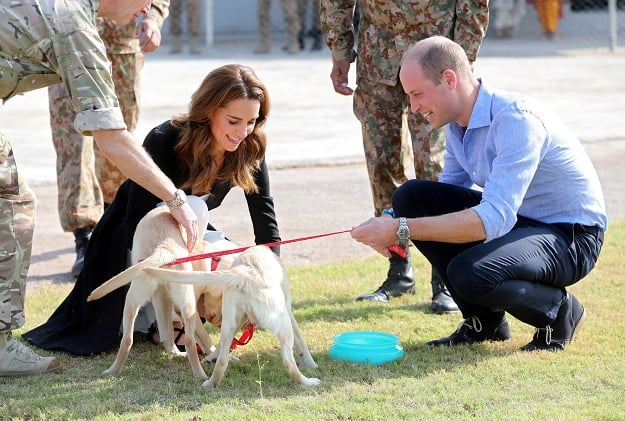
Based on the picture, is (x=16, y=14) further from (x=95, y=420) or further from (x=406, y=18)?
(x=406, y=18)

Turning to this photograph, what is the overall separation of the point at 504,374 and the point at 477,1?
212 cm

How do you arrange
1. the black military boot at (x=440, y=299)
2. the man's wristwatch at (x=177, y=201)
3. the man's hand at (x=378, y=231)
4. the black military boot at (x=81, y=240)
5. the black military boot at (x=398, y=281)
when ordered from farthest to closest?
the black military boot at (x=81, y=240) → the black military boot at (x=398, y=281) → the black military boot at (x=440, y=299) → the man's hand at (x=378, y=231) → the man's wristwatch at (x=177, y=201)

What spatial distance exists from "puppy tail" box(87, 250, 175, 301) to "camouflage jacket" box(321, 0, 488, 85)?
1.94m

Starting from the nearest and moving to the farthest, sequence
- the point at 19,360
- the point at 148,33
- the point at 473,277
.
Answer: the point at 473,277, the point at 19,360, the point at 148,33

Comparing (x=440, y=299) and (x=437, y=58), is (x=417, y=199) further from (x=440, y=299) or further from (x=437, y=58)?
(x=440, y=299)

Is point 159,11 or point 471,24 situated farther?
point 159,11

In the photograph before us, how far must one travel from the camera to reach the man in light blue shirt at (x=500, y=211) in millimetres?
4047

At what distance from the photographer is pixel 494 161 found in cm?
408

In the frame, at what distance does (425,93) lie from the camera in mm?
4168

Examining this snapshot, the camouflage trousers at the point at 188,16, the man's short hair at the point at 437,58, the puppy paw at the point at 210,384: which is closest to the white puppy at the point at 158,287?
the puppy paw at the point at 210,384

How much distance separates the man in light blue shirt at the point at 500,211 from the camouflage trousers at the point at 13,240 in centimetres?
139

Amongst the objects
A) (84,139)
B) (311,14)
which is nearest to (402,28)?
(84,139)

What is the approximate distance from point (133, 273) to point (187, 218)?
31 centimetres

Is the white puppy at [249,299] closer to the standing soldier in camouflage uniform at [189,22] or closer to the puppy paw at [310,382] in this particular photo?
the puppy paw at [310,382]
